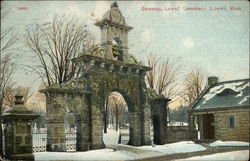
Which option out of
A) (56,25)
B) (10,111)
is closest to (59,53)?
(56,25)

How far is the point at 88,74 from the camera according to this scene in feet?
51.2

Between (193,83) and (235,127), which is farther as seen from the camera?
(193,83)

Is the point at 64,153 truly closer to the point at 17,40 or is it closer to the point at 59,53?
the point at 17,40

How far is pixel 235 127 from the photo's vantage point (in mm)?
18969

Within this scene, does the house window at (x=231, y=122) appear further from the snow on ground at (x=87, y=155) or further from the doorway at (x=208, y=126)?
the snow on ground at (x=87, y=155)

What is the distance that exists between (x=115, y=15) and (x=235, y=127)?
9.60 meters

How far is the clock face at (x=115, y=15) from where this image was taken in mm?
14956

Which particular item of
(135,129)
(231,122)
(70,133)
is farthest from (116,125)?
(70,133)

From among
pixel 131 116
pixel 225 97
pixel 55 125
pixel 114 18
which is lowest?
pixel 55 125

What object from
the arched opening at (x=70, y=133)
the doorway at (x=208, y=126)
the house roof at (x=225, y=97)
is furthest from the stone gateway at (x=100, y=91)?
the doorway at (x=208, y=126)

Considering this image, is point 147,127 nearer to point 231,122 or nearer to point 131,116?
point 131,116

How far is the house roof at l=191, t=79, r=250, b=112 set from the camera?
741 inches

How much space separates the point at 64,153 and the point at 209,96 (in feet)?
39.8

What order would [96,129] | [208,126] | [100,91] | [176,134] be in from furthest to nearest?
[208,126]
[176,134]
[100,91]
[96,129]
